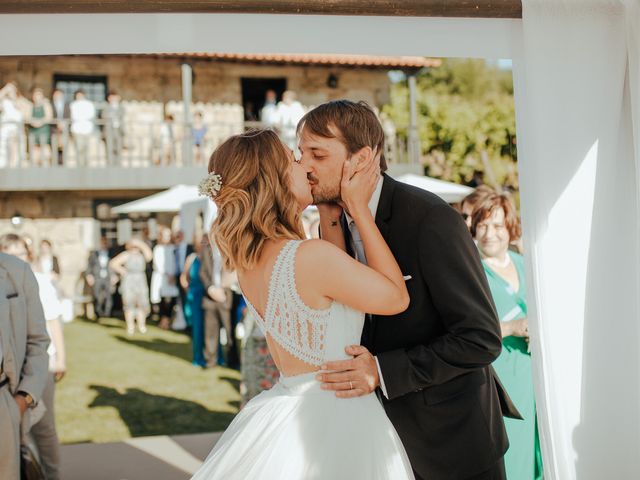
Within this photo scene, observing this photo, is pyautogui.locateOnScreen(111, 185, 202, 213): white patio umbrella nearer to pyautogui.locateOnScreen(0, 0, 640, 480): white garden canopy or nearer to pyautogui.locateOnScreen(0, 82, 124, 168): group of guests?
pyautogui.locateOnScreen(0, 82, 124, 168): group of guests

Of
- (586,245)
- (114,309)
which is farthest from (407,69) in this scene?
(586,245)

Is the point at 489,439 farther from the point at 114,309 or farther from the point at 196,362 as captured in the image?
the point at 114,309

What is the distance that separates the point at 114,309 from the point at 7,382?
42.7ft

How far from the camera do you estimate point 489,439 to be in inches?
96.3

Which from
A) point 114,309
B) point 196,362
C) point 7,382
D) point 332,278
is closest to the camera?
point 332,278

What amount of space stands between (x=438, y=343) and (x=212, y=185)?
0.91 meters

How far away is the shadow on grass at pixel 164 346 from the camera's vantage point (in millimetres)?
10375

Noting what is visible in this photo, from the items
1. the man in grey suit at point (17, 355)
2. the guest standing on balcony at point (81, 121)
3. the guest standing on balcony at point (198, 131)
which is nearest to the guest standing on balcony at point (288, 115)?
the guest standing on balcony at point (198, 131)

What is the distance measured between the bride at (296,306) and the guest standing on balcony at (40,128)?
1548cm

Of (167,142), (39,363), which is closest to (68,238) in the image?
(167,142)

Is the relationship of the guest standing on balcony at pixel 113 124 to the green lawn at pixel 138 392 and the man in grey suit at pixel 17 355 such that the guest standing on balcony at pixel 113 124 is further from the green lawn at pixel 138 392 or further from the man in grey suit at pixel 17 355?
the man in grey suit at pixel 17 355

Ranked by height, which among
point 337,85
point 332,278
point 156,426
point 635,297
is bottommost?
point 156,426

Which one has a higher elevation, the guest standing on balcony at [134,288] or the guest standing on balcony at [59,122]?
the guest standing on balcony at [59,122]

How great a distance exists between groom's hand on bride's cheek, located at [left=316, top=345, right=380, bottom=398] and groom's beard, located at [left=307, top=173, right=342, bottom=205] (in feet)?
1.92
